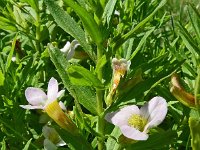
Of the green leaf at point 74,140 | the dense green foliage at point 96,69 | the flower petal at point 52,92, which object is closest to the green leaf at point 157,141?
the dense green foliage at point 96,69

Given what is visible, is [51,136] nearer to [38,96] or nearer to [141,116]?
[38,96]

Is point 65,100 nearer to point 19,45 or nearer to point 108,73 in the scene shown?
point 19,45

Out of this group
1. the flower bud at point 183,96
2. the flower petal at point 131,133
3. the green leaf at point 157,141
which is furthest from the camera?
the flower bud at point 183,96

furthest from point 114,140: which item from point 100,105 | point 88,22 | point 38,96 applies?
point 88,22

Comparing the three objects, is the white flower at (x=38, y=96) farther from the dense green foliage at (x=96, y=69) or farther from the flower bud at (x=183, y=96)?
the flower bud at (x=183, y=96)

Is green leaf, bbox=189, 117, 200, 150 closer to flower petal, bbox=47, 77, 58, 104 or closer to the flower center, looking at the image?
the flower center

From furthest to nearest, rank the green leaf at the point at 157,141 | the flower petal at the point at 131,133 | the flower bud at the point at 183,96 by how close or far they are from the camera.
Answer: the flower bud at the point at 183,96 → the green leaf at the point at 157,141 → the flower petal at the point at 131,133
